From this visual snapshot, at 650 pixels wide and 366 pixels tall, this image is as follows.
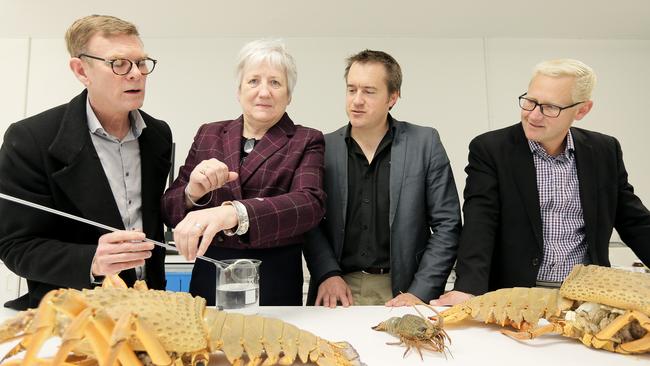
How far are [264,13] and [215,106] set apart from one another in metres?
1.04

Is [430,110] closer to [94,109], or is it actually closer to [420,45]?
[420,45]

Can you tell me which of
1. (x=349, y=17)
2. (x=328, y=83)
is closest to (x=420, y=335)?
(x=349, y=17)

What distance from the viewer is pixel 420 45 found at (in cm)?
452

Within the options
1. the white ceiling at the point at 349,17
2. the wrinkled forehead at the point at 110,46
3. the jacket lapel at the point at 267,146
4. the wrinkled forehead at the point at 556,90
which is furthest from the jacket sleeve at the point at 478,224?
the white ceiling at the point at 349,17

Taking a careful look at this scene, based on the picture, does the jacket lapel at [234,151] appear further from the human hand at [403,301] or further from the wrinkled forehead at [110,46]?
the human hand at [403,301]

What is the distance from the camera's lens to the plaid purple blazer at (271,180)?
1432 millimetres

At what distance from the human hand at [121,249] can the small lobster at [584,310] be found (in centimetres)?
83

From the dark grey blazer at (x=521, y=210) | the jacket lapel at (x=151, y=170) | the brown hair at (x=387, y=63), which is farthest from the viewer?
the brown hair at (x=387, y=63)

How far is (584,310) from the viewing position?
115 centimetres

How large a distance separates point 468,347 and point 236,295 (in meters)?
0.62

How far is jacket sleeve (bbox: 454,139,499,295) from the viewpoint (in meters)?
1.70

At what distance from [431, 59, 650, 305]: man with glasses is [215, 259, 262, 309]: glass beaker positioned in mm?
871

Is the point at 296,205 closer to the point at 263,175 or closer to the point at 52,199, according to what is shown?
the point at 263,175

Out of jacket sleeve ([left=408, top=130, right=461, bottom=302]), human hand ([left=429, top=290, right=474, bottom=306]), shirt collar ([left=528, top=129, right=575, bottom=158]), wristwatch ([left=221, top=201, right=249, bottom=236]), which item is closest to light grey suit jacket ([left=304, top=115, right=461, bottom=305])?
jacket sleeve ([left=408, top=130, right=461, bottom=302])
